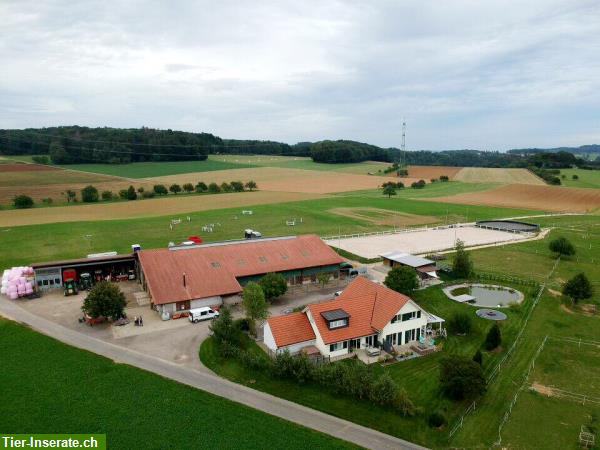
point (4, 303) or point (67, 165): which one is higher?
point (67, 165)

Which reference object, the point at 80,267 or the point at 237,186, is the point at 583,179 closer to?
the point at 237,186

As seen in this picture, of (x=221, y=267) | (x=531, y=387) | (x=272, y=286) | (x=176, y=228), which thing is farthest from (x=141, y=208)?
(x=531, y=387)

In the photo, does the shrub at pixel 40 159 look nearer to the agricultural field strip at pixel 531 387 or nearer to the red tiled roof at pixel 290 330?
the red tiled roof at pixel 290 330

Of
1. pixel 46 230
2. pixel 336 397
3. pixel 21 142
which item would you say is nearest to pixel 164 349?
pixel 336 397

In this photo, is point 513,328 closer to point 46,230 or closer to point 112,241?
point 112,241

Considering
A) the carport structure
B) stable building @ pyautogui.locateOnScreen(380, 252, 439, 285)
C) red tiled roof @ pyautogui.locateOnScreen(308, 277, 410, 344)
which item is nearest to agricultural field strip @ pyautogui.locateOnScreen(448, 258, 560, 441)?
red tiled roof @ pyautogui.locateOnScreen(308, 277, 410, 344)

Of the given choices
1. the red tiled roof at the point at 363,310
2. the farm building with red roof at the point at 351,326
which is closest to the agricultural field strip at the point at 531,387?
the farm building with red roof at the point at 351,326
